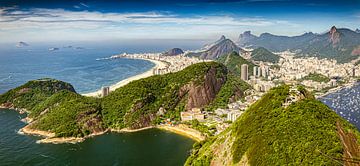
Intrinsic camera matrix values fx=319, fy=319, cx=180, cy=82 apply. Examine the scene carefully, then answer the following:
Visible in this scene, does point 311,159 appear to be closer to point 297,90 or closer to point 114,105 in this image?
point 297,90

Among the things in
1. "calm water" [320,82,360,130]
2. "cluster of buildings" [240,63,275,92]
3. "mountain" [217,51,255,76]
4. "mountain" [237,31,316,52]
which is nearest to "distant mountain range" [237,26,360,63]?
"mountain" [237,31,316,52]

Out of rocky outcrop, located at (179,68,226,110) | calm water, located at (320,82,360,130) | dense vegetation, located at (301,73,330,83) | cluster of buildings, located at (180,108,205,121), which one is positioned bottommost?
calm water, located at (320,82,360,130)

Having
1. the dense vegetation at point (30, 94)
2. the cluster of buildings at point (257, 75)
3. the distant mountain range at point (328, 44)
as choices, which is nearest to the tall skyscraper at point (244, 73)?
the cluster of buildings at point (257, 75)

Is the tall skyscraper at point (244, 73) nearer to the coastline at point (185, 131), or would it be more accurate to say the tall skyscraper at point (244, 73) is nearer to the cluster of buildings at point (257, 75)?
the cluster of buildings at point (257, 75)

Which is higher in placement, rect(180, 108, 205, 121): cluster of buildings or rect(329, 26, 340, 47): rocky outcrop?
rect(329, 26, 340, 47): rocky outcrop

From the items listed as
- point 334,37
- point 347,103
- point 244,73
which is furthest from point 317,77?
point 334,37

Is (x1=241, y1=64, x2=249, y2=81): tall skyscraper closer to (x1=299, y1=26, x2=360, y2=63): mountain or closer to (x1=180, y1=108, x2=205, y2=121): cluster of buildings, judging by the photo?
(x1=180, y1=108, x2=205, y2=121): cluster of buildings
